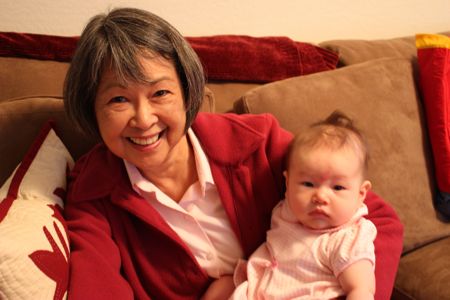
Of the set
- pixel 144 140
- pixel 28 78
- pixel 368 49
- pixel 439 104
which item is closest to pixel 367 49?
pixel 368 49

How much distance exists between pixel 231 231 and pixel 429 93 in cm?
93

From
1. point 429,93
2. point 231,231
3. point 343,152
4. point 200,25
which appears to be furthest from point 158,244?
point 429,93

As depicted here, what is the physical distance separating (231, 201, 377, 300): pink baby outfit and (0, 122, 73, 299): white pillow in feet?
1.45

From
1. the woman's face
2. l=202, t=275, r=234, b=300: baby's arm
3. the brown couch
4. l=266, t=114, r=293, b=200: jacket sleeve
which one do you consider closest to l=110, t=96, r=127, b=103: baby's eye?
the woman's face

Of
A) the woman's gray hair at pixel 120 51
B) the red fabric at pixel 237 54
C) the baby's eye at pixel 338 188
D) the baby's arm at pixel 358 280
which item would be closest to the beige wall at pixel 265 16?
the red fabric at pixel 237 54

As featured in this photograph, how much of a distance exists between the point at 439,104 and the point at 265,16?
789mm

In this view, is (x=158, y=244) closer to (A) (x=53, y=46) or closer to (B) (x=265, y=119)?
(B) (x=265, y=119)

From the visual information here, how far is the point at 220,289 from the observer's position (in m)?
1.11

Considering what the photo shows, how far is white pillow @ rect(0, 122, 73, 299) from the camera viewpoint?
2.53 feet

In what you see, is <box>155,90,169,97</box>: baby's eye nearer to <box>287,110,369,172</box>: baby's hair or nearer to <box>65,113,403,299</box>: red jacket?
<box>65,113,403,299</box>: red jacket

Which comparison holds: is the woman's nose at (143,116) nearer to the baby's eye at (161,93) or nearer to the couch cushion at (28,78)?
the baby's eye at (161,93)

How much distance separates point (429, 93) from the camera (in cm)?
150

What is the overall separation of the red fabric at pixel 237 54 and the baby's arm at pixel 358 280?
788 millimetres

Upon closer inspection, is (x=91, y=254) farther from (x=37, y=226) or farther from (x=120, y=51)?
(x=120, y=51)
